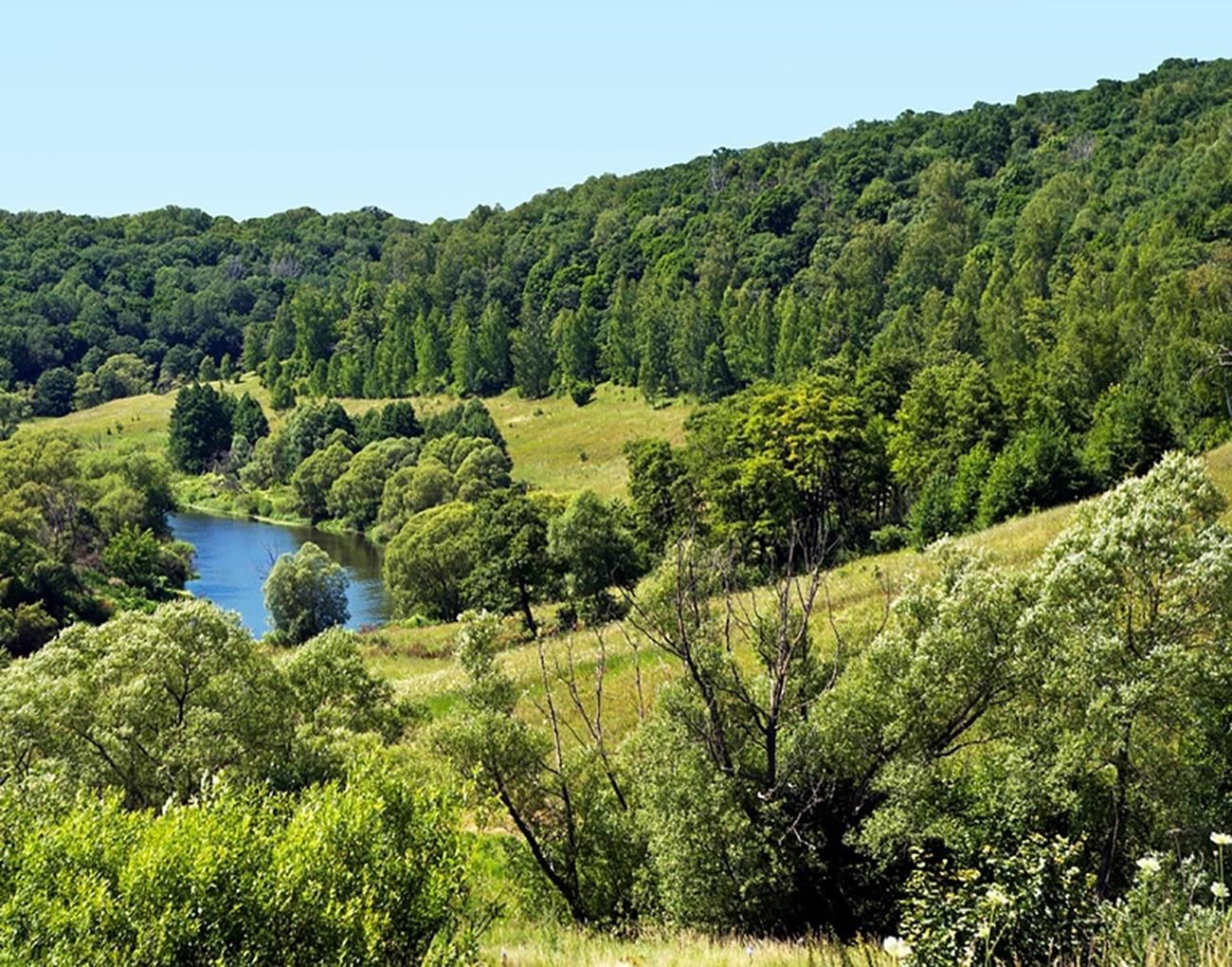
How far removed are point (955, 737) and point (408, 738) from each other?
13.1m

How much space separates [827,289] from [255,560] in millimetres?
71924

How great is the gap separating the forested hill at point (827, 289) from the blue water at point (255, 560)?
3748 centimetres

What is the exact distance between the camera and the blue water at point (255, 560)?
228ft

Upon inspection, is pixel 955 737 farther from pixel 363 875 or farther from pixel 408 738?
pixel 408 738

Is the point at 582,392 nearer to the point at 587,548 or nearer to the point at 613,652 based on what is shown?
the point at 587,548

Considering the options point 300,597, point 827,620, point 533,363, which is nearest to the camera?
point 827,620

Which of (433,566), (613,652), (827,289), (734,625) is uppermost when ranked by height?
(827,289)

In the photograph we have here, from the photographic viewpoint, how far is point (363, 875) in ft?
29.1

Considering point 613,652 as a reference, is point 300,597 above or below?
below

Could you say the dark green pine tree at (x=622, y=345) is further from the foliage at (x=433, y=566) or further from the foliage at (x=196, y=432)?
the foliage at (x=433, y=566)

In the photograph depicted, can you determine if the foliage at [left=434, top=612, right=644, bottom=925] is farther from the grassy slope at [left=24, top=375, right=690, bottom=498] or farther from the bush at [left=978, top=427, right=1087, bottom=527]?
the grassy slope at [left=24, top=375, right=690, bottom=498]

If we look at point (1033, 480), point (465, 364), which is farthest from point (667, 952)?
point (465, 364)

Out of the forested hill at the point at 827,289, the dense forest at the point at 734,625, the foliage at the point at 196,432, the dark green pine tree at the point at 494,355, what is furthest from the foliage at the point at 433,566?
the dark green pine tree at the point at 494,355

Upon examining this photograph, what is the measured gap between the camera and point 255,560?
84.6m
